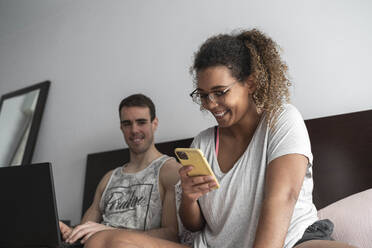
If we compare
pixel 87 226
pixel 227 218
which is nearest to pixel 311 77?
pixel 227 218

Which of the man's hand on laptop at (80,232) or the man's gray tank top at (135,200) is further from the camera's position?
the man's gray tank top at (135,200)

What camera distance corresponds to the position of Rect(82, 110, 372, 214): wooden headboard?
156cm

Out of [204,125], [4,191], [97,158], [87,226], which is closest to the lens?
[4,191]

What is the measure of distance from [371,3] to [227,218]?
4.19 feet

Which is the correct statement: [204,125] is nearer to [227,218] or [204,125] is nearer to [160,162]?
[160,162]

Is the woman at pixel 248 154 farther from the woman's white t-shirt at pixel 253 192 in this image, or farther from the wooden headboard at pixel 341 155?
the wooden headboard at pixel 341 155

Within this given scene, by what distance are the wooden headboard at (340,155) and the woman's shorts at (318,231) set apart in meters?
0.50

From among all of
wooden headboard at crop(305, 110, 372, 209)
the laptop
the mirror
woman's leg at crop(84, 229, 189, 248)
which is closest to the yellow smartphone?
woman's leg at crop(84, 229, 189, 248)

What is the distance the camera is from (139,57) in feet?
8.54

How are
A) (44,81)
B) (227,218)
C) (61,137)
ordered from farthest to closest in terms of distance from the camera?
(44,81) → (61,137) → (227,218)

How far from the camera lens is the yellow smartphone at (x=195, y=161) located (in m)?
1.05

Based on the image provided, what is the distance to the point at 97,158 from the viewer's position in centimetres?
255

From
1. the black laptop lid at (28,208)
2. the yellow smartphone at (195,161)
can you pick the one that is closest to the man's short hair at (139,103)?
the black laptop lid at (28,208)

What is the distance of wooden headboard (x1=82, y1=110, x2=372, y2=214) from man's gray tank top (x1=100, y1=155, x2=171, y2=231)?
77cm
